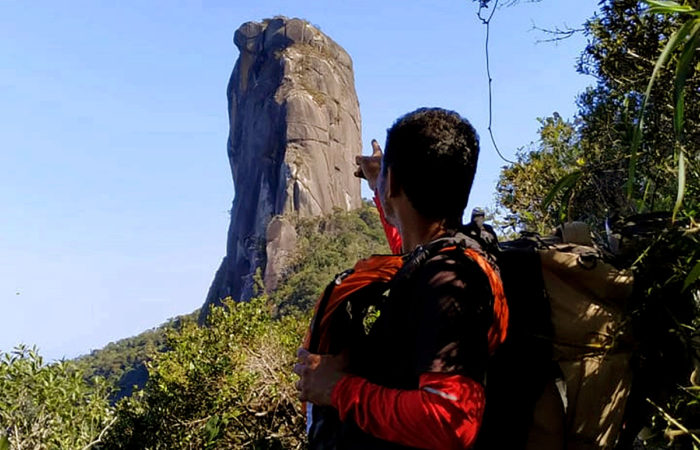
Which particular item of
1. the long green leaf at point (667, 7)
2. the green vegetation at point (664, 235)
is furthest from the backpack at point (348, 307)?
the long green leaf at point (667, 7)

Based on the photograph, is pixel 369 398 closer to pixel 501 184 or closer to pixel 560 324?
pixel 560 324

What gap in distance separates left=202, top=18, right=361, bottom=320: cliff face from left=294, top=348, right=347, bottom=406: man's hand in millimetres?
53797

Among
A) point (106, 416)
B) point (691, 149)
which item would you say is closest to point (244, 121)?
point (106, 416)

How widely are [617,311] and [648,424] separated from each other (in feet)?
0.90

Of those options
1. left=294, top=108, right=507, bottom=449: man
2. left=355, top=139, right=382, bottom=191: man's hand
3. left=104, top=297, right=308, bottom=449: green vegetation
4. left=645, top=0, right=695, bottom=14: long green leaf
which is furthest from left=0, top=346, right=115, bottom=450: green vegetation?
left=645, top=0, right=695, bottom=14: long green leaf

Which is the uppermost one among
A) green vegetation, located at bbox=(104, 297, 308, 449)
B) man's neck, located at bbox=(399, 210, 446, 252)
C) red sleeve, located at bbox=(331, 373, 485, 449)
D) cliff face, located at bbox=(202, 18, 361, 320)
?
cliff face, located at bbox=(202, 18, 361, 320)

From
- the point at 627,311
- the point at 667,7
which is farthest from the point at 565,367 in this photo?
the point at 667,7

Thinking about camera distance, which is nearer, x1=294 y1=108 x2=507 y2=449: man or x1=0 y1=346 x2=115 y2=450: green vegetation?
x1=294 y1=108 x2=507 y2=449: man

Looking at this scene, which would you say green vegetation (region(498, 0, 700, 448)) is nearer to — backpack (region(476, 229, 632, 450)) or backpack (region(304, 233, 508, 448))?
backpack (region(476, 229, 632, 450))

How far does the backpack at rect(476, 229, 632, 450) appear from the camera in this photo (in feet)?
4.66

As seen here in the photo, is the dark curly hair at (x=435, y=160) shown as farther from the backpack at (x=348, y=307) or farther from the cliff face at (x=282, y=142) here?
the cliff face at (x=282, y=142)

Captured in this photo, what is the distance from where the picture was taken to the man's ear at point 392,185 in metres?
1.53

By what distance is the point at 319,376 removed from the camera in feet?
4.77

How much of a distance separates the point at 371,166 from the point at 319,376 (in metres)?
0.77
